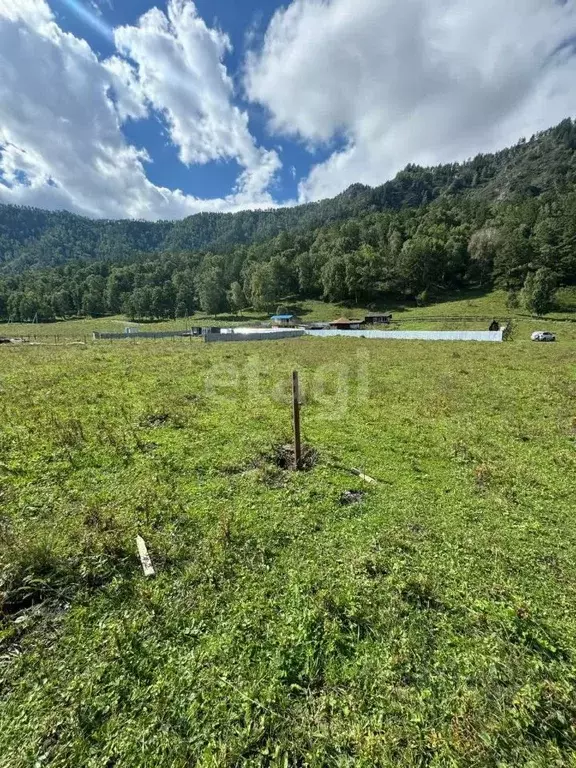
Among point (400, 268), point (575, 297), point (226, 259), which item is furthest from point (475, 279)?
point (226, 259)

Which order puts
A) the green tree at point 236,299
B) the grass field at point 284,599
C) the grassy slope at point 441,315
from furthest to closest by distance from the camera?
the green tree at point 236,299 → the grassy slope at point 441,315 → the grass field at point 284,599

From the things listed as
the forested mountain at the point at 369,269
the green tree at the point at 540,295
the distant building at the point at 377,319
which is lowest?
the distant building at the point at 377,319

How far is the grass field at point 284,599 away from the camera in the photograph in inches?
Answer: 121

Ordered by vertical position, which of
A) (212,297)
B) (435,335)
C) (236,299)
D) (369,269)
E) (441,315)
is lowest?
(441,315)

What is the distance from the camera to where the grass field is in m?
3.08

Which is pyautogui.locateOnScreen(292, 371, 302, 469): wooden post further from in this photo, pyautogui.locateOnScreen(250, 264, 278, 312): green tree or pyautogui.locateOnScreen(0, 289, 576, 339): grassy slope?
pyautogui.locateOnScreen(250, 264, 278, 312): green tree

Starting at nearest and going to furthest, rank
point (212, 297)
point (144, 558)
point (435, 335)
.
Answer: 1. point (144, 558)
2. point (435, 335)
3. point (212, 297)

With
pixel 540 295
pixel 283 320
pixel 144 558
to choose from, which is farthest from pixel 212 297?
pixel 144 558

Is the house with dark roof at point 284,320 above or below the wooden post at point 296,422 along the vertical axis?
below

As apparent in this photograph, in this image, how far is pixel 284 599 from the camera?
4.45 metres

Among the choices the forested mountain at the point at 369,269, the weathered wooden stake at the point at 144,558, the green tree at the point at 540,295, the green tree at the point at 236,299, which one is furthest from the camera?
the green tree at the point at 236,299

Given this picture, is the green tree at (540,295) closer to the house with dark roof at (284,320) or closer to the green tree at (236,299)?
the house with dark roof at (284,320)

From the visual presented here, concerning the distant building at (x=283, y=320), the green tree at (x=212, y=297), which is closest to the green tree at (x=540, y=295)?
the distant building at (x=283, y=320)

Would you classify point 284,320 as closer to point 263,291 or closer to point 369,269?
point 263,291
